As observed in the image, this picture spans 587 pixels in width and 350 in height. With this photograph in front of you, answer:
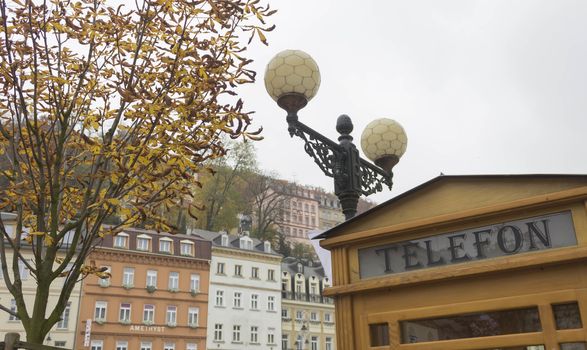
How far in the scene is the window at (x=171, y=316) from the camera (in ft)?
117

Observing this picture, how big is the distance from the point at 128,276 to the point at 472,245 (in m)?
35.7

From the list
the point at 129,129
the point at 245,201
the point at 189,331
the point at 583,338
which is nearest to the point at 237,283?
the point at 189,331

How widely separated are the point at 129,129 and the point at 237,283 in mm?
Answer: 36344

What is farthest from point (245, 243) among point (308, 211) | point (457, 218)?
point (308, 211)

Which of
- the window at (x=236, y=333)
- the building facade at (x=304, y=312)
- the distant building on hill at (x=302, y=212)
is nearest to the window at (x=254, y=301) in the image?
the window at (x=236, y=333)

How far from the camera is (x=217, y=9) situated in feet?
13.8

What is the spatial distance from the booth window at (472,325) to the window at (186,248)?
1448 inches

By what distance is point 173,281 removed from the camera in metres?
36.9

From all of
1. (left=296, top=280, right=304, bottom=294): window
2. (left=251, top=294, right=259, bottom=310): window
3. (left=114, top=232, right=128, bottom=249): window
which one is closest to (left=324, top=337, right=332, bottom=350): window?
(left=296, top=280, right=304, bottom=294): window

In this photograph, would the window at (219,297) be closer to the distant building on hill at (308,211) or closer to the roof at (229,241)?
the roof at (229,241)

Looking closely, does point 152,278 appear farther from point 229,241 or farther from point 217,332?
point 229,241

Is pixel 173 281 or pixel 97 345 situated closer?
pixel 97 345

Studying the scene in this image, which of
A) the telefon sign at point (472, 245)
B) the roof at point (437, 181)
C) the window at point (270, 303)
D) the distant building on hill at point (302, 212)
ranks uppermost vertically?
the distant building on hill at point (302, 212)

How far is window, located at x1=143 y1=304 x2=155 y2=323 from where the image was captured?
35.1 metres
